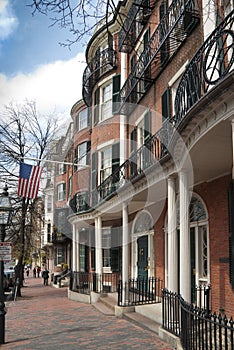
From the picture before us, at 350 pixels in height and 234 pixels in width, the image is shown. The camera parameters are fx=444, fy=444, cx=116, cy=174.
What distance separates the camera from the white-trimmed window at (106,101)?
22609 mm

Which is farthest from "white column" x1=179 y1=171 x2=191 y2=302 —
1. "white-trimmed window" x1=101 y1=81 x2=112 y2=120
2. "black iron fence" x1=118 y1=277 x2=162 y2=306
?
"white-trimmed window" x1=101 y1=81 x2=112 y2=120

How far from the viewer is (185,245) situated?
912cm

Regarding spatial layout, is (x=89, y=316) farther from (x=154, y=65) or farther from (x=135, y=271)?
(x=154, y=65)

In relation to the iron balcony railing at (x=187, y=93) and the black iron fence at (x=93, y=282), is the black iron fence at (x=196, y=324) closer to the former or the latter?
the iron balcony railing at (x=187, y=93)

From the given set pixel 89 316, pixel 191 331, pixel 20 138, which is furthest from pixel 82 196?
pixel 191 331

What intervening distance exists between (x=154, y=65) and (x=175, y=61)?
2.08 meters

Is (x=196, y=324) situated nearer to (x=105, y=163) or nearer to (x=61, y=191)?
(x=105, y=163)

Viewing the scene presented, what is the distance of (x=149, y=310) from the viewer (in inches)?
505

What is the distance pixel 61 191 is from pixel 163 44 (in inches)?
1150

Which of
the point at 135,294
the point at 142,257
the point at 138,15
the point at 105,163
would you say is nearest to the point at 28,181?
the point at 105,163

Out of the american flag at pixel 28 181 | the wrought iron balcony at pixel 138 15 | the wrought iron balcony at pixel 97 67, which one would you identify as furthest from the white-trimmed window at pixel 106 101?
the american flag at pixel 28 181

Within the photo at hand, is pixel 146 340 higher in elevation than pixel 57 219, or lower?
lower

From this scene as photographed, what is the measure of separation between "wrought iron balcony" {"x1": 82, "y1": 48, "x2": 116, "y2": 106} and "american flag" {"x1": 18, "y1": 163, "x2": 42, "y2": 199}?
19.4 feet

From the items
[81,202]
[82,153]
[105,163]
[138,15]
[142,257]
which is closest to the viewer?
[142,257]
